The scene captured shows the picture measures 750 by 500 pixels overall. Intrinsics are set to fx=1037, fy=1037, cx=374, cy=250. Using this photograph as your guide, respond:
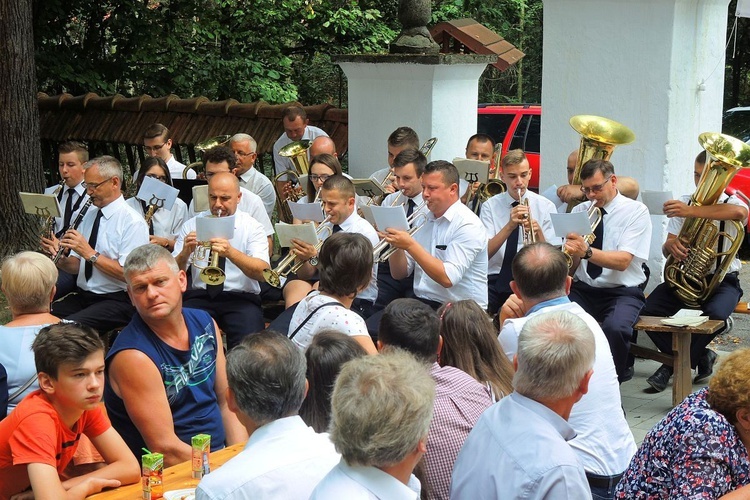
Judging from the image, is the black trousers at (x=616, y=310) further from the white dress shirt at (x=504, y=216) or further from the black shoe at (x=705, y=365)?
the black shoe at (x=705, y=365)

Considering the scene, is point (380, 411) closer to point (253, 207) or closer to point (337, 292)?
point (337, 292)

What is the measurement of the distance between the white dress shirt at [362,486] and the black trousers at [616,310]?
3.84 m

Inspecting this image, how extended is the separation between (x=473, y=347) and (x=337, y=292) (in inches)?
36.0

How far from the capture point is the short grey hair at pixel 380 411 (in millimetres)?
2623

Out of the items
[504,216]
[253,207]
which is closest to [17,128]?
[253,207]

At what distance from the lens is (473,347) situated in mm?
4090

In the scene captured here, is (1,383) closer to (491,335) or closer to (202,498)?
(202,498)

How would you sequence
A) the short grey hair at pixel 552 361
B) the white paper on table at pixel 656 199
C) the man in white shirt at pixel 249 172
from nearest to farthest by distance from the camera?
the short grey hair at pixel 552 361, the white paper on table at pixel 656 199, the man in white shirt at pixel 249 172

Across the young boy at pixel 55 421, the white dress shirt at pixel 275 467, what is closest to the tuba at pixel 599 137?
the young boy at pixel 55 421

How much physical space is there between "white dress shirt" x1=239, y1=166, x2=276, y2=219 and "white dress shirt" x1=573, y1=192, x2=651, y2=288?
265 cm

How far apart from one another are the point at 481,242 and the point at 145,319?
252cm

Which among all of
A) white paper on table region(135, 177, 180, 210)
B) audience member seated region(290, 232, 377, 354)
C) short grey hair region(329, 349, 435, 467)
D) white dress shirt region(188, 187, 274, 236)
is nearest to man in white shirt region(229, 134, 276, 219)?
white dress shirt region(188, 187, 274, 236)

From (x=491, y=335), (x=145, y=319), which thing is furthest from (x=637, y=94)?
(x=145, y=319)

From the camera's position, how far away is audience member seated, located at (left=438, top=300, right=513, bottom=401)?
13.4 feet
